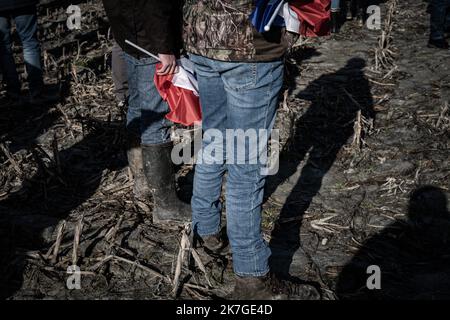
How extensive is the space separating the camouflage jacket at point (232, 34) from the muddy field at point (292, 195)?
3.86 ft

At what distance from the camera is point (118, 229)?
380 centimetres

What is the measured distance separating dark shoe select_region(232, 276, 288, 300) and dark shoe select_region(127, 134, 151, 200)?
4.83 ft

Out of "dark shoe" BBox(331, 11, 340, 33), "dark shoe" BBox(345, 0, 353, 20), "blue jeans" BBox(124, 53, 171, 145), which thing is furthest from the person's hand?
"dark shoe" BBox(345, 0, 353, 20)

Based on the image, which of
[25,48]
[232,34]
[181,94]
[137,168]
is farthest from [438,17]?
[232,34]

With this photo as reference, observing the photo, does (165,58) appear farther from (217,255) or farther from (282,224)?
(282,224)

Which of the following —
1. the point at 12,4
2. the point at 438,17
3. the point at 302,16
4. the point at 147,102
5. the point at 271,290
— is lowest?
the point at 271,290

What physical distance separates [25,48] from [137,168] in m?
2.85

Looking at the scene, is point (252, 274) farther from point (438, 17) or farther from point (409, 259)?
point (438, 17)

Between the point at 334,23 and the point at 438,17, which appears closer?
the point at 438,17

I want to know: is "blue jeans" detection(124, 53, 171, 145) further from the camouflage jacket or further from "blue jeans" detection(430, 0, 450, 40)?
"blue jeans" detection(430, 0, 450, 40)

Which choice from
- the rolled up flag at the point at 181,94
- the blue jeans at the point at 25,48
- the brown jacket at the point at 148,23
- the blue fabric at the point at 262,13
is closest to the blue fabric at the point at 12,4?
the blue jeans at the point at 25,48

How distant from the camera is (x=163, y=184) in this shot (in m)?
3.89

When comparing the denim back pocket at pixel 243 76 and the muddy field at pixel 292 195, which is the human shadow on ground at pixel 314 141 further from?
the denim back pocket at pixel 243 76

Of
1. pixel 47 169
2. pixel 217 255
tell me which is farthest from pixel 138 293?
pixel 47 169
